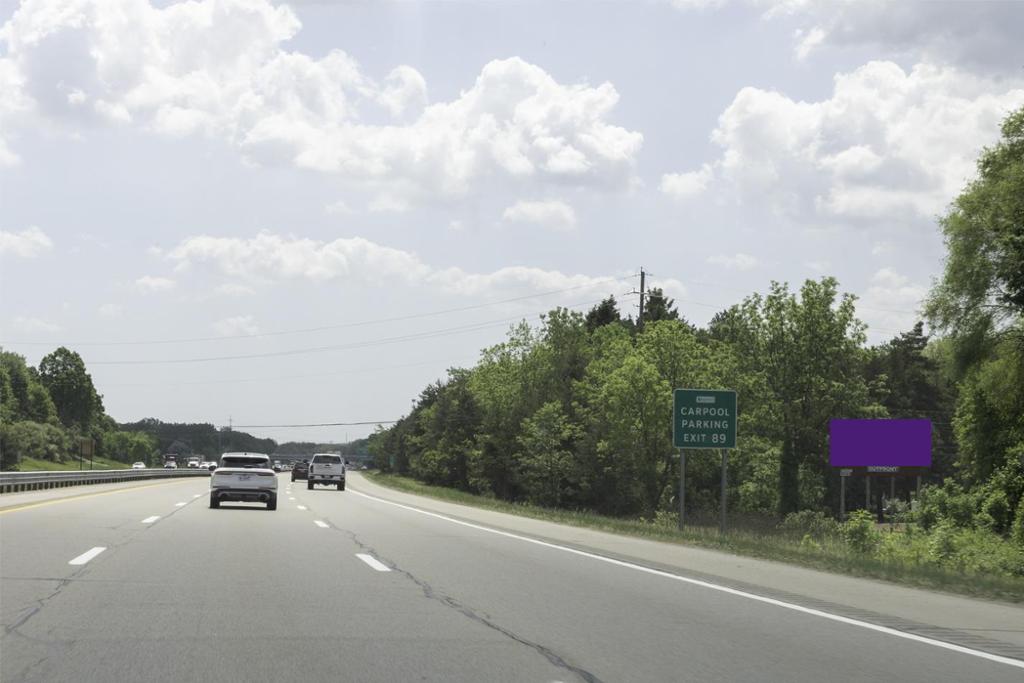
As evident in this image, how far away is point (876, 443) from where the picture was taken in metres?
70.3

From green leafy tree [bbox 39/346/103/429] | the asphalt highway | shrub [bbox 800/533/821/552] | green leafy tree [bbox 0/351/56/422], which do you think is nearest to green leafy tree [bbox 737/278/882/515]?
shrub [bbox 800/533/821/552]

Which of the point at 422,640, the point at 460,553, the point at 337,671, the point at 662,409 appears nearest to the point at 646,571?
the point at 460,553

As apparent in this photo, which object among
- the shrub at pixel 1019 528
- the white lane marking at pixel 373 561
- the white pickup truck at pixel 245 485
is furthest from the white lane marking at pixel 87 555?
the shrub at pixel 1019 528

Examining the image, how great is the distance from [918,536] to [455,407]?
59.2 meters

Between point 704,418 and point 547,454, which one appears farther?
point 547,454

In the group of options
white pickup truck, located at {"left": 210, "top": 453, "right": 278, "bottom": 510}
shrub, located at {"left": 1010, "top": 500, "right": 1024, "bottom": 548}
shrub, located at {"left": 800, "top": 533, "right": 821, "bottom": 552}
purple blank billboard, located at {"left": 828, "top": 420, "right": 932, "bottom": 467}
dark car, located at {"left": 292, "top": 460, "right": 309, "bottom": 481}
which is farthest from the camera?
dark car, located at {"left": 292, "top": 460, "right": 309, "bottom": 481}

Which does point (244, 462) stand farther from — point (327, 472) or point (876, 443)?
point (876, 443)

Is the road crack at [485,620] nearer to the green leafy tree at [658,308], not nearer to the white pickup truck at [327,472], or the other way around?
the white pickup truck at [327,472]

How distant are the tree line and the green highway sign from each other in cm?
909

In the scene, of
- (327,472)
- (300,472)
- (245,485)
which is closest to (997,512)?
(245,485)

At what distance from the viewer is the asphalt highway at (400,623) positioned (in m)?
7.80

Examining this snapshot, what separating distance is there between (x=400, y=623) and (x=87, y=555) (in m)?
7.37

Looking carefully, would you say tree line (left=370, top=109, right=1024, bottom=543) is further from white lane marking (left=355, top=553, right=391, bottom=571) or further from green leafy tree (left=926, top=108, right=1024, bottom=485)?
white lane marking (left=355, top=553, right=391, bottom=571)

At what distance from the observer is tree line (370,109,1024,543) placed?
112 feet
